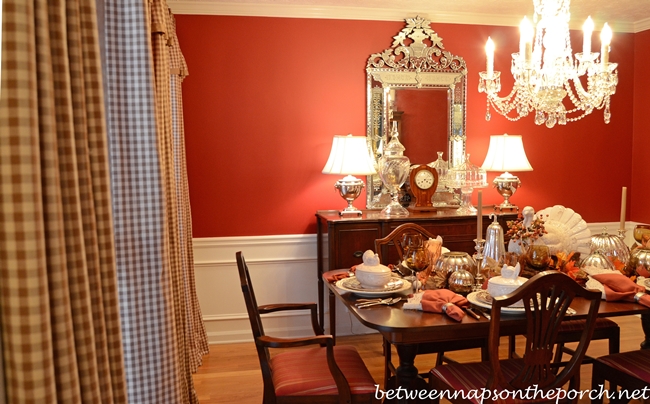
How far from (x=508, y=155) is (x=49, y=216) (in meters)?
3.92

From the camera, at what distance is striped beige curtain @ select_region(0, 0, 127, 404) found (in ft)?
2.80

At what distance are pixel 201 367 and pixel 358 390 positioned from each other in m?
1.87

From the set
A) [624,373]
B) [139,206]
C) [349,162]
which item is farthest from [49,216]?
[349,162]

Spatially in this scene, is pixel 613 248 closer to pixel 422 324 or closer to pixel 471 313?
pixel 471 313

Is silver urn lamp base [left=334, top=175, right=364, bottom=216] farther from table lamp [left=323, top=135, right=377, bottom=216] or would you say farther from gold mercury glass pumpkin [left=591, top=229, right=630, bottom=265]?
gold mercury glass pumpkin [left=591, top=229, right=630, bottom=265]

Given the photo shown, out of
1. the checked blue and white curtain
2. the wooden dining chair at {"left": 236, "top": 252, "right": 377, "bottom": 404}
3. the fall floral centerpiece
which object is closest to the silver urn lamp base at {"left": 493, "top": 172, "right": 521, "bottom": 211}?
the fall floral centerpiece

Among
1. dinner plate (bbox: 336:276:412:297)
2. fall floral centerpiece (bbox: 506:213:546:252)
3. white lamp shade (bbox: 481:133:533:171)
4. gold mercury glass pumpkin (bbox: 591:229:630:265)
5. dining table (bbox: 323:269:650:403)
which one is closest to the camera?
dining table (bbox: 323:269:650:403)

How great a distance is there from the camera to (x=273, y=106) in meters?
4.34

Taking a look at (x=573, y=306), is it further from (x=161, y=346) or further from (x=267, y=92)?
(x=267, y=92)

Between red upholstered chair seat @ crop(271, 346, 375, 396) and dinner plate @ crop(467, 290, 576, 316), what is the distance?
0.56 metres

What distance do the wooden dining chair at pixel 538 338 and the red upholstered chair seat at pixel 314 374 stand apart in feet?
1.28

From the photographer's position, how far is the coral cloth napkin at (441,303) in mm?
2174

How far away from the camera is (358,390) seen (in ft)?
7.59

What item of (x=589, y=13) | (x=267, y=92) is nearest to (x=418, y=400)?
(x=267, y=92)
